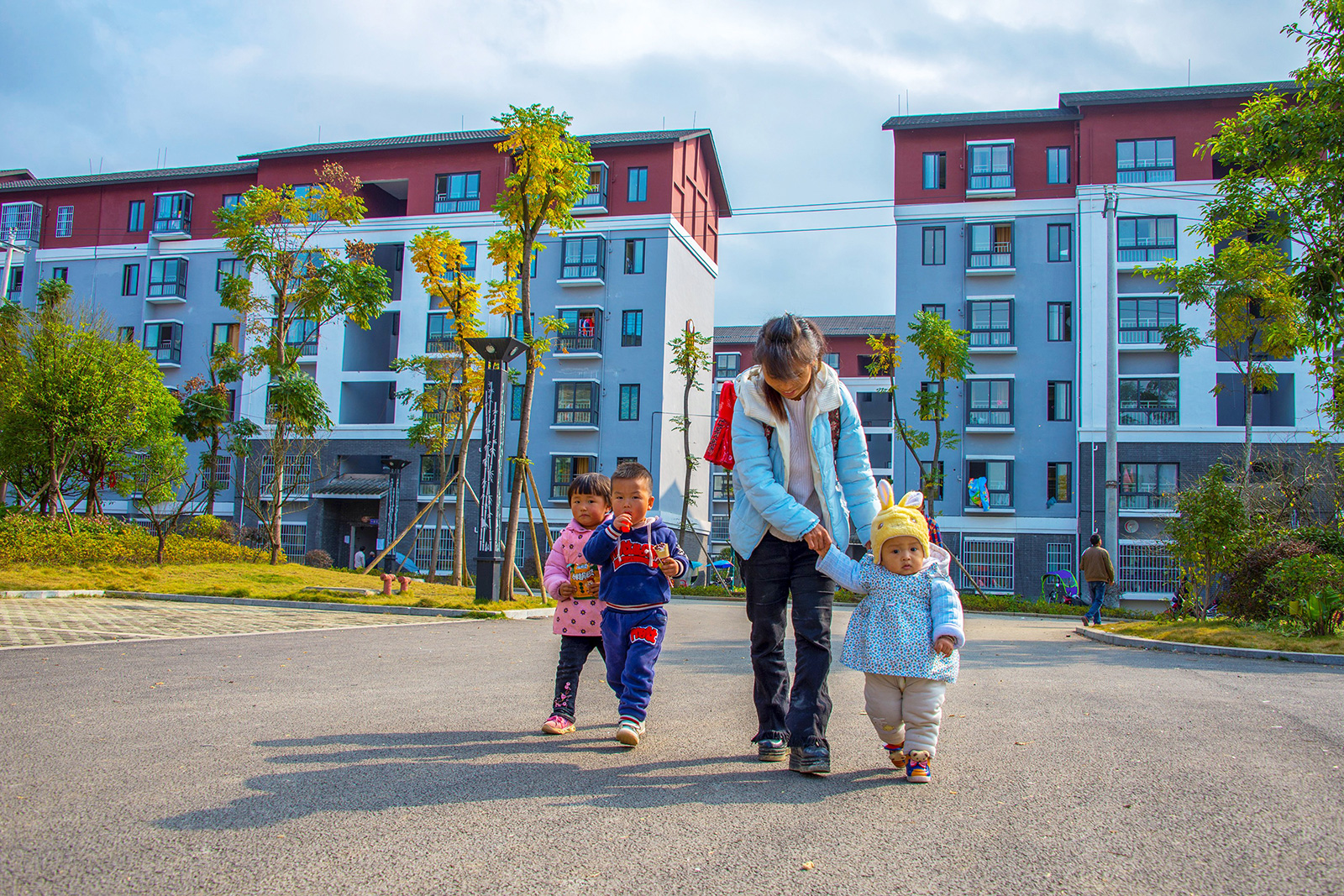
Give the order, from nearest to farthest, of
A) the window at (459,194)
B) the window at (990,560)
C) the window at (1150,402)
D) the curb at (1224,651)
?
the curb at (1224,651), the window at (1150,402), the window at (990,560), the window at (459,194)

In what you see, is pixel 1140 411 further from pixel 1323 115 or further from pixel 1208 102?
pixel 1323 115

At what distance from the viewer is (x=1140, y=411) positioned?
35.0m

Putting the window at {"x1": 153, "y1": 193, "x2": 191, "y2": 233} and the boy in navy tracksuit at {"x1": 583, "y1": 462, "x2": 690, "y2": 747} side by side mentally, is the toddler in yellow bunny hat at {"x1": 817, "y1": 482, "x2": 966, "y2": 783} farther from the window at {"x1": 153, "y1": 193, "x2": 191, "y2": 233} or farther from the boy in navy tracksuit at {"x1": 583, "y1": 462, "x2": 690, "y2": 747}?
the window at {"x1": 153, "y1": 193, "x2": 191, "y2": 233}

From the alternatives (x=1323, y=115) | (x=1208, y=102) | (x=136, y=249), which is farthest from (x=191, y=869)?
(x=136, y=249)

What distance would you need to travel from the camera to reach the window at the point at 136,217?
45750 mm

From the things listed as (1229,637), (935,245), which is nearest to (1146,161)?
(935,245)

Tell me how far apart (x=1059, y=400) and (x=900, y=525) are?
34958 millimetres

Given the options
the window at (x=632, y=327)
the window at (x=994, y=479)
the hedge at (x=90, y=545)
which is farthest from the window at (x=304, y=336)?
the window at (x=994, y=479)

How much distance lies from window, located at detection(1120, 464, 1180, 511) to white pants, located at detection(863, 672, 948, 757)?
3398 centimetres

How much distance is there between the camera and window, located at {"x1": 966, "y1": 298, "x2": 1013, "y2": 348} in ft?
120

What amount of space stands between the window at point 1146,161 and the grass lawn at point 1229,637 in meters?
27.3

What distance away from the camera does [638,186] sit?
4012cm

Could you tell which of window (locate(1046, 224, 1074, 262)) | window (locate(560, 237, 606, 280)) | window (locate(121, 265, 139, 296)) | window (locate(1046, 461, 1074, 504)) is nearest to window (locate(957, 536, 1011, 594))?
window (locate(1046, 461, 1074, 504))

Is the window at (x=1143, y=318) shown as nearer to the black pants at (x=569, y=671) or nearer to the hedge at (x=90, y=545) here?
the hedge at (x=90, y=545)
